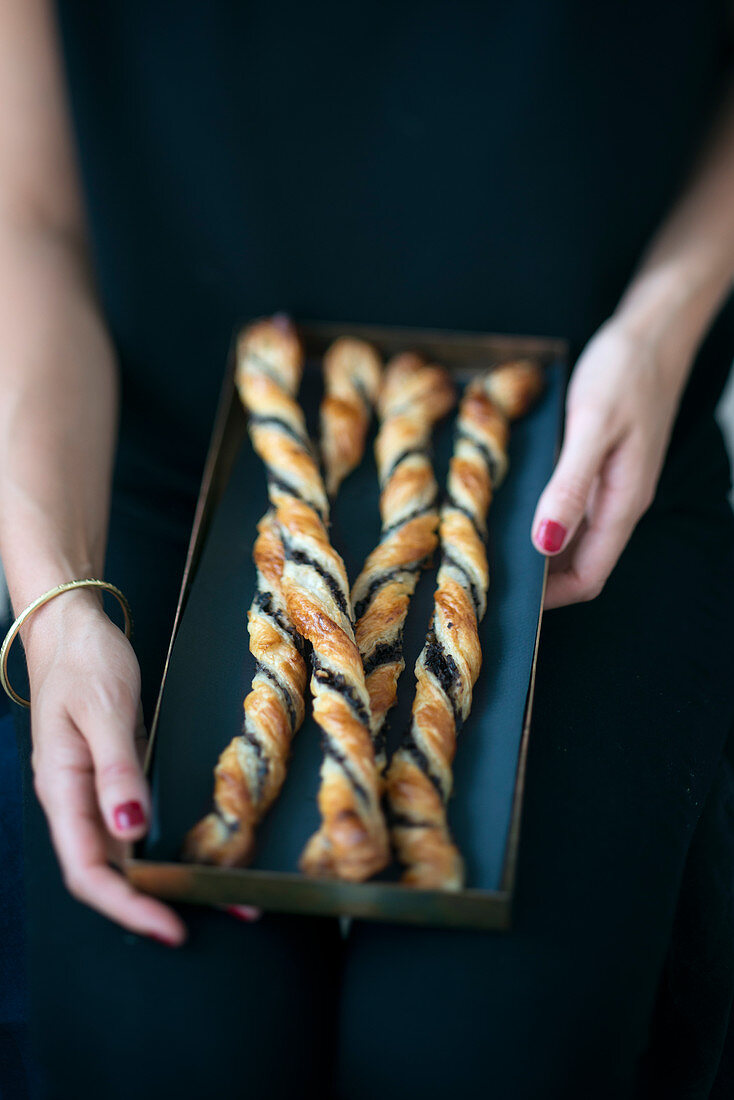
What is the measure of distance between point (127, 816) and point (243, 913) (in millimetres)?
113

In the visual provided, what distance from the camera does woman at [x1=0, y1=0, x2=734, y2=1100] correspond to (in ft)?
2.12

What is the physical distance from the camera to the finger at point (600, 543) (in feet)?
2.89

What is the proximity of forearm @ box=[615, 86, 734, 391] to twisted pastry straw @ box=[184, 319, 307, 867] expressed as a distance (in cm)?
45

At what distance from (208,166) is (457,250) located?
29 cm

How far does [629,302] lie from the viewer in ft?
3.35

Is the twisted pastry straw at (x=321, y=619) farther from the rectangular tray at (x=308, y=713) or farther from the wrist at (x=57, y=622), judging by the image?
the wrist at (x=57, y=622)

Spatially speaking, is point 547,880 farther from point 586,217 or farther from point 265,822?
point 586,217

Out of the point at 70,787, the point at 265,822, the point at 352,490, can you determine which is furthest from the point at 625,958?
the point at 352,490

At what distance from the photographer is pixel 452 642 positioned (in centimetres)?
79

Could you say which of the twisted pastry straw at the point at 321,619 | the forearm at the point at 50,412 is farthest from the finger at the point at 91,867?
the forearm at the point at 50,412

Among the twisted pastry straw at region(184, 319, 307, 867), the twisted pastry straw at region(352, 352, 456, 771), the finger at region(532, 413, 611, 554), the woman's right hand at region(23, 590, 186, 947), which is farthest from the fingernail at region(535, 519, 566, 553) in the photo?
the woman's right hand at region(23, 590, 186, 947)

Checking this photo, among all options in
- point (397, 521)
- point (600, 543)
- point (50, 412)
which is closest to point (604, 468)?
point (600, 543)

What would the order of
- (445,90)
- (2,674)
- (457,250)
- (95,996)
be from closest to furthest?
(95,996)
(2,674)
(445,90)
(457,250)

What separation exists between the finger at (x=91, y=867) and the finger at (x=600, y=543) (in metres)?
0.45
